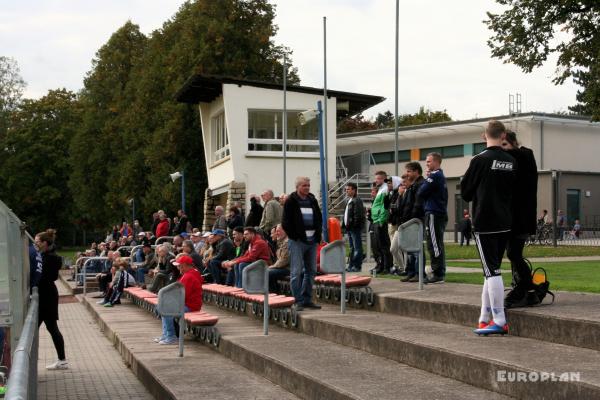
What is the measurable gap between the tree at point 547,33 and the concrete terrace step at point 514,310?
20033 millimetres

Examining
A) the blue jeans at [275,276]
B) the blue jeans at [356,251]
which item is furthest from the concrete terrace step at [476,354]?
the blue jeans at [356,251]

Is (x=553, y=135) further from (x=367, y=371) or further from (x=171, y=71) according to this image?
(x=367, y=371)

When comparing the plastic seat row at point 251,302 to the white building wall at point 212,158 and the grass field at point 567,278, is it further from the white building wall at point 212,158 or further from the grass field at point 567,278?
the white building wall at point 212,158

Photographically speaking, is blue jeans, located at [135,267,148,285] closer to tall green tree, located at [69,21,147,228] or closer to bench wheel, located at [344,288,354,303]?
→ bench wheel, located at [344,288,354,303]

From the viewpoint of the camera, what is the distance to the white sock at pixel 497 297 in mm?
7707

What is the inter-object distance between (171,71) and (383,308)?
40.5m

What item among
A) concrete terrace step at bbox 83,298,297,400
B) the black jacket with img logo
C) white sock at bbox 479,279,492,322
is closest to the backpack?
white sock at bbox 479,279,492,322

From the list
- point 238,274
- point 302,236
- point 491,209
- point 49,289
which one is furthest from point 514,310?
point 238,274

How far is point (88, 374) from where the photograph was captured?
1271cm

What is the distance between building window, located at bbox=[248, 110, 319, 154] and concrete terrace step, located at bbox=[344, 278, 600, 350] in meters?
26.8

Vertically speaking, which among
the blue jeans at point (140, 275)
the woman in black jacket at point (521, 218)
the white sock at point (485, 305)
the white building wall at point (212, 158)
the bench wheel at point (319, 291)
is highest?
the white building wall at point (212, 158)

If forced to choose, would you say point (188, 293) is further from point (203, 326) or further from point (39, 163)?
point (39, 163)

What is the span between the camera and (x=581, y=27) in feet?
100

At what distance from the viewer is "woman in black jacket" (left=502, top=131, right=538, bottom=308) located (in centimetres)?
834
